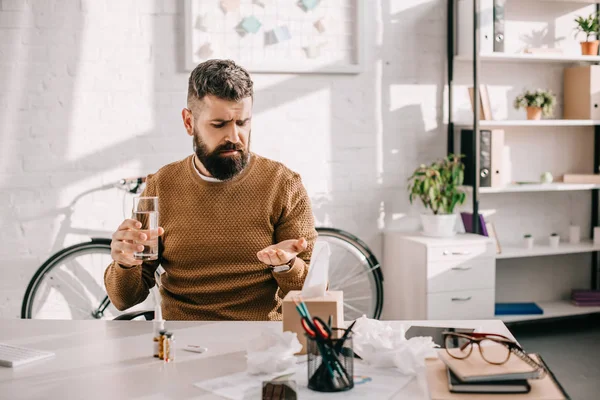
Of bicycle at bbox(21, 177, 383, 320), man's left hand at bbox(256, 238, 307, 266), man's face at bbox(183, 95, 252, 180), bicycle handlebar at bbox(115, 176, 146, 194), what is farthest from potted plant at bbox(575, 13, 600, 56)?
man's left hand at bbox(256, 238, 307, 266)

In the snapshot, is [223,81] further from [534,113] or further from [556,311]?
[556,311]

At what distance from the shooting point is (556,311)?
414cm

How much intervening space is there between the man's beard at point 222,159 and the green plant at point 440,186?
5.66ft

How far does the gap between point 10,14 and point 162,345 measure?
2.48 meters

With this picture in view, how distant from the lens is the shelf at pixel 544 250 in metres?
3.93

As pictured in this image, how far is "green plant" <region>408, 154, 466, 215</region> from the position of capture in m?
3.78

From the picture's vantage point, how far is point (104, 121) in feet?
11.9

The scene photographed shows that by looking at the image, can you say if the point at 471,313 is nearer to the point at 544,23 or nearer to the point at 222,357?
the point at 544,23

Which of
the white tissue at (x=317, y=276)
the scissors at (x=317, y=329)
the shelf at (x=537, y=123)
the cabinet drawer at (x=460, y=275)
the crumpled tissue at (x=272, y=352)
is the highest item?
the shelf at (x=537, y=123)

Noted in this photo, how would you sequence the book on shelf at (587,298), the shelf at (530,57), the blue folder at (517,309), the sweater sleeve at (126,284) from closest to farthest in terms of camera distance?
the sweater sleeve at (126,284)
the shelf at (530,57)
the blue folder at (517,309)
the book on shelf at (587,298)

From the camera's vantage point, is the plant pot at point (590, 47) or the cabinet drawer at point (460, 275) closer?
the cabinet drawer at point (460, 275)

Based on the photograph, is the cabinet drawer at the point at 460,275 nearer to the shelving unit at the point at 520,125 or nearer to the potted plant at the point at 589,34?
the shelving unit at the point at 520,125

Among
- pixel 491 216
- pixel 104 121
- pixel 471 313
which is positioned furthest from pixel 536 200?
pixel 104 121

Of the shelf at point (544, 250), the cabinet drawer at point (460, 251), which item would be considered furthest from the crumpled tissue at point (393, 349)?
the shelf at point (544, 250)
